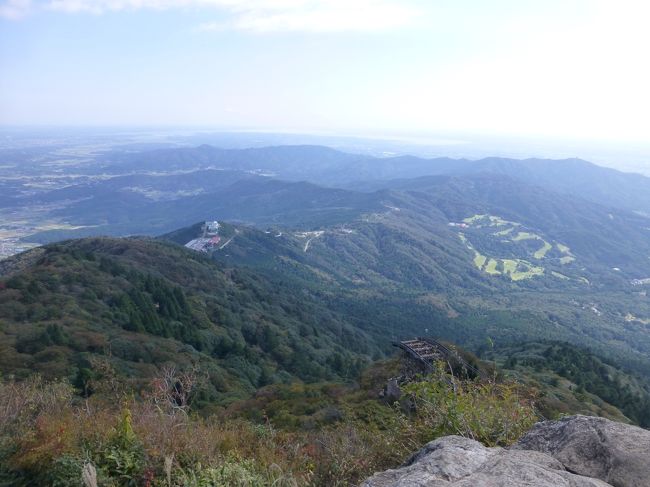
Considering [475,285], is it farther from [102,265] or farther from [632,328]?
[102,265]

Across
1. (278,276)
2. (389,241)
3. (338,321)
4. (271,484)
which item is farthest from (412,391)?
(389,241)

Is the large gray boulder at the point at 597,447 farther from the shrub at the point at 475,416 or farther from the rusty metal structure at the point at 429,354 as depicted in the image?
the rusty metal structure at the point at 429,354

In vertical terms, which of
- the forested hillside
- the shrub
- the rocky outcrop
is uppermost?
the rocky outcrop

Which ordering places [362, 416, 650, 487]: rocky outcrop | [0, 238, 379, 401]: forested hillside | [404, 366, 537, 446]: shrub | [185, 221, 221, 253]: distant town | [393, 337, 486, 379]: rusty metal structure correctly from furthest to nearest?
[185, 221, 221, 253]: distant town, [0, 238, 379, 401]: forested hillside, [393, 337, 486, 379]: rusty metal structure, [404, 366, 537, 446]: shrub, [362, 416, 650, 487]: rocky outcrop

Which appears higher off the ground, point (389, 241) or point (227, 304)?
point (227, 304)

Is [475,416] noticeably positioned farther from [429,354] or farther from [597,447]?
[429,354]

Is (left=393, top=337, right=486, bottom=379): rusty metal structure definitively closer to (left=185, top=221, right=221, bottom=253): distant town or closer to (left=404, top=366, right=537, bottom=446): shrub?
(left=404, top=366, right=537, bottom=446): shrub

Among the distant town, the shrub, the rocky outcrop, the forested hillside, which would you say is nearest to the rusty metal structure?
the forested hillside

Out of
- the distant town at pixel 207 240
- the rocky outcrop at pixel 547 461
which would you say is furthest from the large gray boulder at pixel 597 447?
the distant town at pixel 207 240
